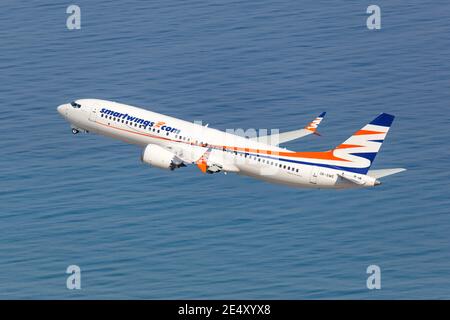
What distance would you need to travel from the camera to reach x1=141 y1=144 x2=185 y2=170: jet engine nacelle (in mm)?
184375

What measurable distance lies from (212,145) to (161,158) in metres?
6.58

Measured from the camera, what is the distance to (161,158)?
184500 millimetres

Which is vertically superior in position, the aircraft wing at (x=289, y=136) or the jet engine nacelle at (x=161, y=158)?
the aircraft wing at (x=289, y=136)

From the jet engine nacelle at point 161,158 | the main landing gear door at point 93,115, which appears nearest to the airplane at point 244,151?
the jet engine nacelle at point 161,158

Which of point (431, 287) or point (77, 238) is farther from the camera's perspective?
point (77, 238)

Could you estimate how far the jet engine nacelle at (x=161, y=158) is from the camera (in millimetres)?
184375

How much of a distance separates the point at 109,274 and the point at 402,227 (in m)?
39.3

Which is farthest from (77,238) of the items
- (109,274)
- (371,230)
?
(371,230)

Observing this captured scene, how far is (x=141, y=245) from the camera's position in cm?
19425

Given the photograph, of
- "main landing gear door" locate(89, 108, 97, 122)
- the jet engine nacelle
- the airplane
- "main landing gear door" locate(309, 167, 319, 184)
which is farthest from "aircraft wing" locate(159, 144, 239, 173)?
"main landing gear door" locate(89, 108, 97, 122)

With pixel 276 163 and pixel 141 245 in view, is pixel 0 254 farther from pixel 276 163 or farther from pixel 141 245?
pixel 276 163

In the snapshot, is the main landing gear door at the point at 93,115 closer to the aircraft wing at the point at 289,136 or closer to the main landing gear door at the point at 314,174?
the aircraft wing at the point at 289,136

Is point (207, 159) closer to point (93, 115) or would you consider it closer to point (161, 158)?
point (161, 158)

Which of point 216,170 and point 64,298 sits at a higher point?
point 216,170
